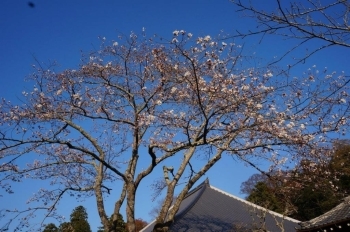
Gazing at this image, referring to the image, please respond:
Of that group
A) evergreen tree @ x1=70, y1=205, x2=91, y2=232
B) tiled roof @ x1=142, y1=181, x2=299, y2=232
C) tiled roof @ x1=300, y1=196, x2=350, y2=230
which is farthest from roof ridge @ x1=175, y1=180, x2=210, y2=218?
evergreen tree @ x1=70, y1=205, x2=91, y2=232

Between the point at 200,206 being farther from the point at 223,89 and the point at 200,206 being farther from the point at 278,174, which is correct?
the point at 223,89

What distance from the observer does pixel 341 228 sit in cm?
884

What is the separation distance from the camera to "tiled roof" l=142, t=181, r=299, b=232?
12.8 meters

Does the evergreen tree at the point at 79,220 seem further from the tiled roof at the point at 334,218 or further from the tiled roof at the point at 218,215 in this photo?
the tiled roof at the point at 334,218

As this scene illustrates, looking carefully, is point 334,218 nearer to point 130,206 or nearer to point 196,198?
point 130,206

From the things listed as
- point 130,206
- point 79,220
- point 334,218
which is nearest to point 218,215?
point 334,218

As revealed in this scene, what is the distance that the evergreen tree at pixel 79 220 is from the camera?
974 inches

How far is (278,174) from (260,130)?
1.84m

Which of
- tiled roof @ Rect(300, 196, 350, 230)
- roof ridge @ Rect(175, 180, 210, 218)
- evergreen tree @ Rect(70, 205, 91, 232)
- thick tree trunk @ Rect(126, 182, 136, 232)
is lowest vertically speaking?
tiled roof @ Rect(300, 196, 350, 230)

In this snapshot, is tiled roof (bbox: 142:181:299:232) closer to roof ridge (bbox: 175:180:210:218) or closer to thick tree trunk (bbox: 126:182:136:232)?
roof ridge (bbox: 175:180:210:218)

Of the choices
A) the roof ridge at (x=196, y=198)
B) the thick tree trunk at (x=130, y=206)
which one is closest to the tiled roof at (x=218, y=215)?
the roof ridge at (x=196, y=198)

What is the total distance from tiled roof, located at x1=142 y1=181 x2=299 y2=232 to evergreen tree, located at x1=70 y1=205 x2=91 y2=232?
1160 centimetres

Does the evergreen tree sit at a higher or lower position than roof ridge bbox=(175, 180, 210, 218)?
higher

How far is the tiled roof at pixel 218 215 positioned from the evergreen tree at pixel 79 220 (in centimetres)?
1160
